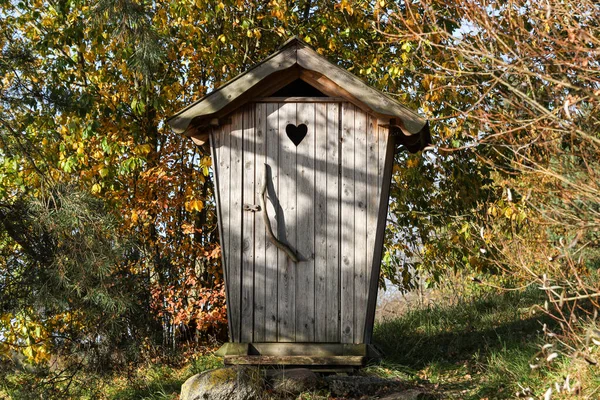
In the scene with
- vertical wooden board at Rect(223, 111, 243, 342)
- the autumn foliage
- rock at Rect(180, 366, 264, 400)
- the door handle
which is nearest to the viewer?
rock at Rect(180, 366, 264, 400)

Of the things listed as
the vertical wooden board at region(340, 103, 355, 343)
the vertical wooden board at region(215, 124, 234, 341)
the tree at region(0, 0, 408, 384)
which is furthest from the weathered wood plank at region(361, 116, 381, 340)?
the tree at region(0, 0, 408, 384)

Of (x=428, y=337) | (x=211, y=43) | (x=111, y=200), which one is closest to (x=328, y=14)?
(x=211, y=43)

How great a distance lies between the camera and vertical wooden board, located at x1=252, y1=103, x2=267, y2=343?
6.82 meters

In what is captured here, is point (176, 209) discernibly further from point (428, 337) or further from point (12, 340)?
point (428, 337)

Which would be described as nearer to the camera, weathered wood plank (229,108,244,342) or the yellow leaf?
weathered wood plank (229,108,244,342)

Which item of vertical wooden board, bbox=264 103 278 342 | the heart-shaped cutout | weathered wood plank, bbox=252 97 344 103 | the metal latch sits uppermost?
weathered wood plank, bbox=252 97 344 103

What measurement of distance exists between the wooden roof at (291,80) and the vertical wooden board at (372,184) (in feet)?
0.57

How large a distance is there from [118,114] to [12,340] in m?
3.75

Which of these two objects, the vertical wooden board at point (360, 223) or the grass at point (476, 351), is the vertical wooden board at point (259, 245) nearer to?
the vertical wooden board at point (360, 223)

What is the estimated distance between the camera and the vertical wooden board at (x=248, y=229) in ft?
22.4

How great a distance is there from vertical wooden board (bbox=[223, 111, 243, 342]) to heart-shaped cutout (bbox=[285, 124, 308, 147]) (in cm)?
47

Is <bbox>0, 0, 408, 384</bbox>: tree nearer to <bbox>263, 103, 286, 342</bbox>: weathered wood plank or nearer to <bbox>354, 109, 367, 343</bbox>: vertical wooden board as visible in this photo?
<bbox>263, 103, 286, 342</bbox>: weathered wood plank

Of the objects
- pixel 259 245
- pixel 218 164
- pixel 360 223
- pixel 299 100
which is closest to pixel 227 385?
pixel 259 245

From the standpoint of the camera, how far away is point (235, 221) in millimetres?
6891
